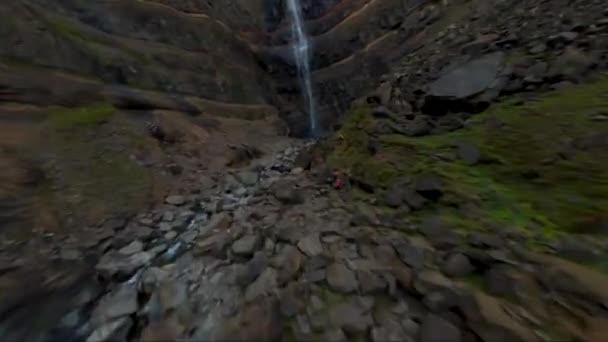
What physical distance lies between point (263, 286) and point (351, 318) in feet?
2.87

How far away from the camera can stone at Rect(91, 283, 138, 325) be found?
2.53 meters

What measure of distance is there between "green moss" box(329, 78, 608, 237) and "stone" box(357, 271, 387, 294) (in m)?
0.97

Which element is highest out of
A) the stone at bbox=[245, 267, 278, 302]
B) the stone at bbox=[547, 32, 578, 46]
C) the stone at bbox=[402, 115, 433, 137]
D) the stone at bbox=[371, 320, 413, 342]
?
the stone at bbox=[547, 32, 578, 46]

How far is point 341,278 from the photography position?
247 centimetres

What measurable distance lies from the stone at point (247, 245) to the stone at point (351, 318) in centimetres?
131

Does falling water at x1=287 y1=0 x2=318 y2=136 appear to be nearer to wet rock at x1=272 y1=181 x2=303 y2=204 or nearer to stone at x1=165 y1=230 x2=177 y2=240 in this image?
wet rock at x1=272 y1=181 x2=303 y2=204

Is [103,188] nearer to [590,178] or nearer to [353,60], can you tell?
[590,178]

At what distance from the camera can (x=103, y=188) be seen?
436cm

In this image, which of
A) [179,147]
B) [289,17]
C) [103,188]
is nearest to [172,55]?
[179,147]

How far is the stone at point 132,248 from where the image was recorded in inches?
139

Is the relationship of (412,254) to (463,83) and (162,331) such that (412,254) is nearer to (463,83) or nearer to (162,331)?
(162,331)

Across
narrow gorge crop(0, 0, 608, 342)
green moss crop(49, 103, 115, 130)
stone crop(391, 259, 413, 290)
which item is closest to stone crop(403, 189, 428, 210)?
narrow gorge crop(0, 0, 608, 342)

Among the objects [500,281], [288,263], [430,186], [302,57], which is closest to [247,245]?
[288,263]

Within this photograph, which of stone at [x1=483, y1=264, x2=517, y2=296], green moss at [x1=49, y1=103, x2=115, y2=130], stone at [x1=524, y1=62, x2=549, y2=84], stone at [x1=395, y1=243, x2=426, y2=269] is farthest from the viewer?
green moss at [x1=49, y1=103, x2=115, y2=130]
